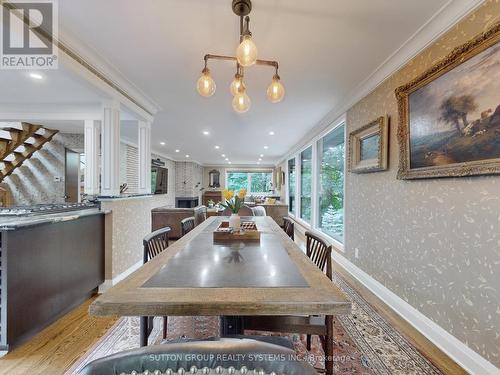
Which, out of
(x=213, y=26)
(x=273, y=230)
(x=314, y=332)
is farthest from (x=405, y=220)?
(x=213, y=26)

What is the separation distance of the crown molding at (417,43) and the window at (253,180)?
29.2 feet

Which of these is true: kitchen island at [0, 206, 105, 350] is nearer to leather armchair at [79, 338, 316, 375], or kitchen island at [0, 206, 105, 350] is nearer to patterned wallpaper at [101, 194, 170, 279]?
patterned wallpaper at [101, 194, 170, 279]

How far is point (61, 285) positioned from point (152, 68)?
7.45ft

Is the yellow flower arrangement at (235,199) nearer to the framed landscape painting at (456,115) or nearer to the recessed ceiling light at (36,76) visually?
the framed landscape painting at (456,115)

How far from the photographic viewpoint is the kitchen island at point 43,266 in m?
1.68

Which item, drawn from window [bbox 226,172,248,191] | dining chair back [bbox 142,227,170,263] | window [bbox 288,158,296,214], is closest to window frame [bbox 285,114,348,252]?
window [bbox 288,158,296,214]

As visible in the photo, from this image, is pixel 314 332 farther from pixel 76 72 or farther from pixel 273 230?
pixel 76 72

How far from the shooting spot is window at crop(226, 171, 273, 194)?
12227mm

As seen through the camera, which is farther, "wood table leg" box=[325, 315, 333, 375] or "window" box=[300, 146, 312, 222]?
"window" box=[300, 146, 312, 222]

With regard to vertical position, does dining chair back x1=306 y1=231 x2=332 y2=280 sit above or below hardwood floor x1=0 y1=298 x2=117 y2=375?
above

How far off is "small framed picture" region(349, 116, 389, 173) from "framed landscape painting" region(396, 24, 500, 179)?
13.4 inches

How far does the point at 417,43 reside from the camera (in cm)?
195

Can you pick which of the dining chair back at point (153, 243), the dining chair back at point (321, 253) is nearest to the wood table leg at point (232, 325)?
the dining chair back at point (321, 253)

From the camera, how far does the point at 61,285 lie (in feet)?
7.00
